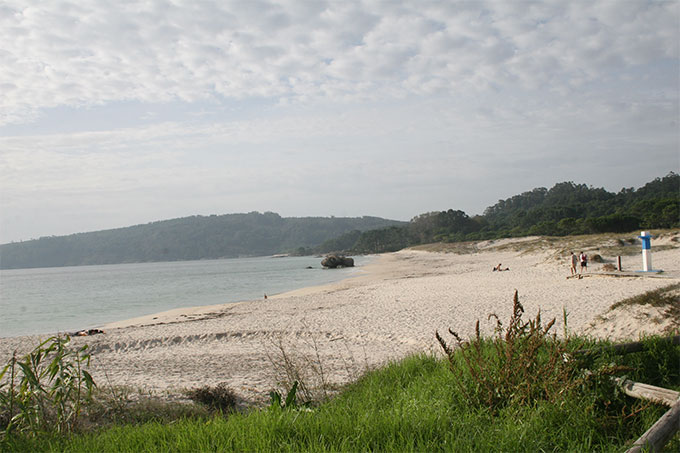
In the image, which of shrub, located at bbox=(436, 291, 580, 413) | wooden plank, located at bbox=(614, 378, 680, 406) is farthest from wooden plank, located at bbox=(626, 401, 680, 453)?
shrub, located at bbox=(436, 291, 580, 413)

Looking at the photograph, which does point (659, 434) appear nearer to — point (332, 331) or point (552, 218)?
point (332, 331)

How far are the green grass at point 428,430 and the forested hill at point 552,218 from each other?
53767 mm

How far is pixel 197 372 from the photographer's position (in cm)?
830

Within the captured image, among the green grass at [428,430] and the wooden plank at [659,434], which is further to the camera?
the green grass at [428,430]

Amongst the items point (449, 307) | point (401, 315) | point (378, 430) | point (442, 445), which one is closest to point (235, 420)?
point (378, 430)

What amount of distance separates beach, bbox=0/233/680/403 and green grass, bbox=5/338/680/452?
160 cm

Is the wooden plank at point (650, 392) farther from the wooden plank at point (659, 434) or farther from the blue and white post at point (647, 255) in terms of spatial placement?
the blue and white post at point (647, 255)

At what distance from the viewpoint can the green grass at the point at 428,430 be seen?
2.91 meters

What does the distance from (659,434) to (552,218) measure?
8741 centimetres

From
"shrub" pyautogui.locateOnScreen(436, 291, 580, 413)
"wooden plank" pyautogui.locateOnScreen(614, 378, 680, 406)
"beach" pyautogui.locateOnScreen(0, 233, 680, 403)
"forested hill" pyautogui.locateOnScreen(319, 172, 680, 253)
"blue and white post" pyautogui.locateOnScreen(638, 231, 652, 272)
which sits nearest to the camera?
"wooden plank" pyautogui.locateOnScreen(614, 378, 680, 406)

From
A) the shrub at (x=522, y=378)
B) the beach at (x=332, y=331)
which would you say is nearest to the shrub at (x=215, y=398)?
the beach at (x=332, y=331)

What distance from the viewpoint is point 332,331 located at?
12.0 meters

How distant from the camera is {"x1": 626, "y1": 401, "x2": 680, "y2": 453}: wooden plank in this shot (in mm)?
2586

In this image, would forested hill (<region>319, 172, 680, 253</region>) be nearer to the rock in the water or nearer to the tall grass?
the rock in the water
